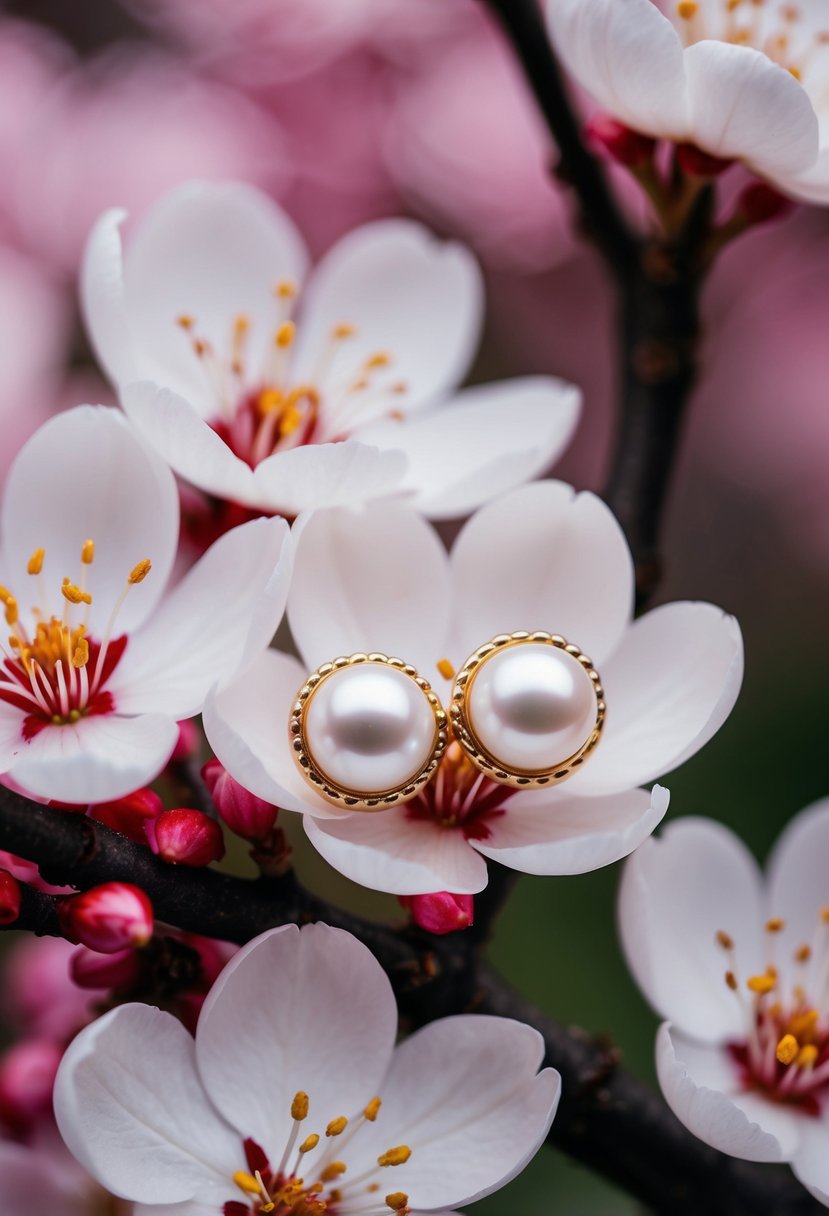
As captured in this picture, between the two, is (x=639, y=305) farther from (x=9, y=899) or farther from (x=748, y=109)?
(x=9, y=899)

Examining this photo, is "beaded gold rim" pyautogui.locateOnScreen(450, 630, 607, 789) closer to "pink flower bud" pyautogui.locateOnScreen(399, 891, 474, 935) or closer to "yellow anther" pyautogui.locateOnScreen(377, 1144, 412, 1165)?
"pink flower bud" pyautogui.locateOnScreen(399, 891, 474, 935)

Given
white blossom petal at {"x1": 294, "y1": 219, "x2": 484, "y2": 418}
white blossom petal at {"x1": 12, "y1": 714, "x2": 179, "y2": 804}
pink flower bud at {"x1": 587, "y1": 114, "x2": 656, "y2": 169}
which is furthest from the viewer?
white blossom petal at {"x1": 294, "y1": 219, "x2": 484, "y2": 418}

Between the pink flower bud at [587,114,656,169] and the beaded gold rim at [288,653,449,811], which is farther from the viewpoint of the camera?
the pink flower bud at [587,114,656,169]

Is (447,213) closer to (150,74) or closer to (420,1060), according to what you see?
(150,74)

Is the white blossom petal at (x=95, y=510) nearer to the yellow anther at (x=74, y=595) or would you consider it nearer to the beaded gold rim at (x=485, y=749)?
the yellow anther at (x=74, y=595)

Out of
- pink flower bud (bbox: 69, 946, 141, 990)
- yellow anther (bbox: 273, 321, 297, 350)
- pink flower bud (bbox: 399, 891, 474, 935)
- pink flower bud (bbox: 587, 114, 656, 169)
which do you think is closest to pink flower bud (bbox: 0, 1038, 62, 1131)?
pink flower bud (bbox: 69, 946, 141, 990)

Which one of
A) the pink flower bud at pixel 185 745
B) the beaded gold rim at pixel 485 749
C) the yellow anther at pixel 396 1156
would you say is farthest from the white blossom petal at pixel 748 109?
the yellow anther at pixel 396 1156
